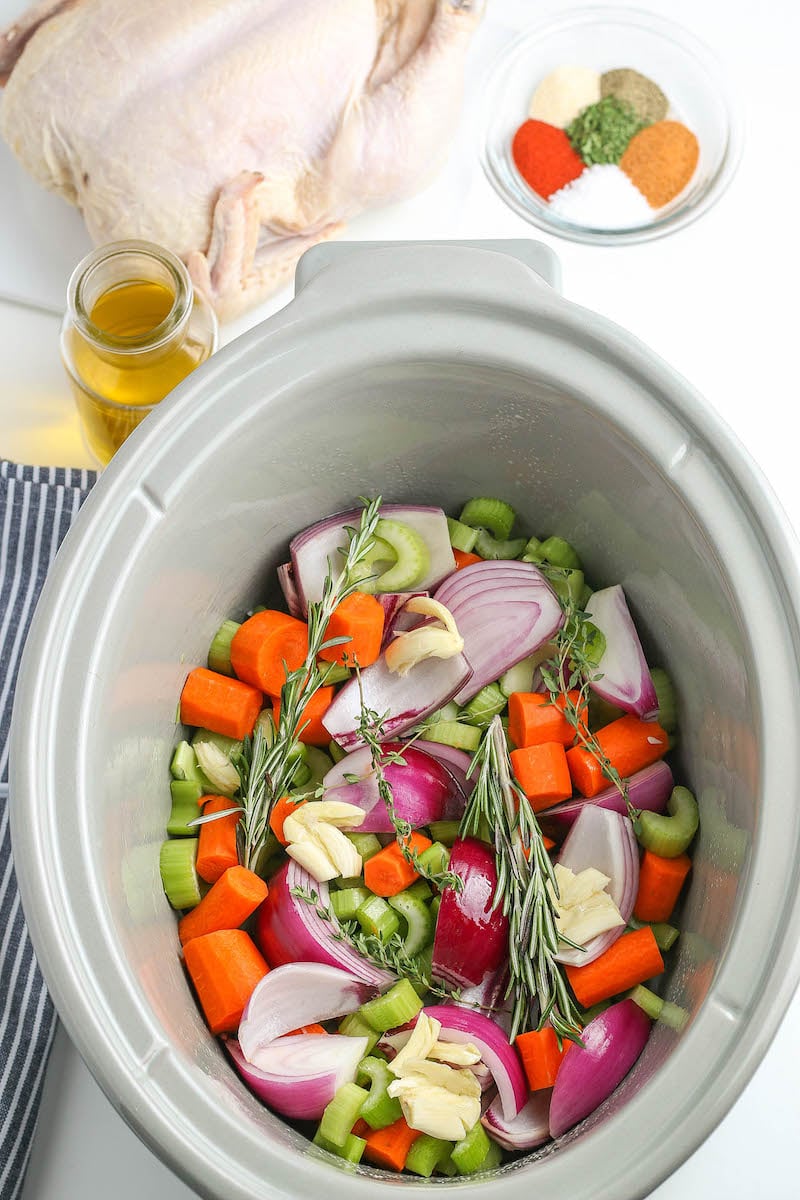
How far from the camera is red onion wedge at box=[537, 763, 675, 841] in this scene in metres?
0.97

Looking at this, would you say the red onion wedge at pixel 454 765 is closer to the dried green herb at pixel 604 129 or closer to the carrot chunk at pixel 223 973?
the carrot chunk at pixel 223 973

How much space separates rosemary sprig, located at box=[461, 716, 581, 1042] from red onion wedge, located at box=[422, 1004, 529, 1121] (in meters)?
0.02

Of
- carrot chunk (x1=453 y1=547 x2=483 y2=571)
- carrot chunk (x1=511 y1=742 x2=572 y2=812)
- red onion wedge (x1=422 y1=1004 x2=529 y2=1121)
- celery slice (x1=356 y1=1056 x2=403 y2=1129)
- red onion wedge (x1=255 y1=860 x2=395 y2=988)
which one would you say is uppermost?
carrot chunk (x1=453 y1=547 x2=483 y2=571)

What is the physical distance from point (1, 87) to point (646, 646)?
3.62 ft

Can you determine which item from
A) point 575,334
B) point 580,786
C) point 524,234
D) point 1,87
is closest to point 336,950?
point 580,786

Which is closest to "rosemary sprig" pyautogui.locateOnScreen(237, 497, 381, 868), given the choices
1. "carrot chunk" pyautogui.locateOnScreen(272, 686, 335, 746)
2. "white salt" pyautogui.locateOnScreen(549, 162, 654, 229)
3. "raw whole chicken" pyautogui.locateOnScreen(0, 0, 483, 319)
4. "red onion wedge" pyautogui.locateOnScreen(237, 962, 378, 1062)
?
"carrot chunk" pyautogui.locateOnScreen(272, 686, 335, 746)

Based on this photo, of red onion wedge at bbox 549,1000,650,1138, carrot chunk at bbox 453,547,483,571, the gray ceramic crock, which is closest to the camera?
the gray ceramic crock

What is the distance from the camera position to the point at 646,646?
41.5 inches

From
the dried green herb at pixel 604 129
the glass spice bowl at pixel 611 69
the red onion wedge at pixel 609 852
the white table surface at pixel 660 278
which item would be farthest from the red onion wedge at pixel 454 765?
the dried green herb at pixel 604 129

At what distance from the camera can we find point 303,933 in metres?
0.89

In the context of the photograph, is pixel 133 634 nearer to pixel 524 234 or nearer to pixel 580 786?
pixel 580 786

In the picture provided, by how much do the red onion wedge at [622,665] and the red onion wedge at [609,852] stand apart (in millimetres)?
111

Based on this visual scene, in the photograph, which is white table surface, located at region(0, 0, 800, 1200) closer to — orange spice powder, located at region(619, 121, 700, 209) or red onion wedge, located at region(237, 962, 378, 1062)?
orange spice powder, located at region(619, 121, 700, 209)

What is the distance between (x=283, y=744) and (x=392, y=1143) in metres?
0.35
